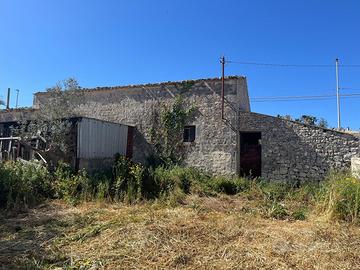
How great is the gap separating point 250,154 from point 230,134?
1.27m

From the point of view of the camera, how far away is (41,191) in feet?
34.0

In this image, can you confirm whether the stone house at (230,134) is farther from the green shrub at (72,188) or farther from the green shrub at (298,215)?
the green shrub at (298,215)

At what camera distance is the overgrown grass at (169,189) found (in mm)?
7672

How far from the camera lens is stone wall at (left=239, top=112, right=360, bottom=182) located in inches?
488

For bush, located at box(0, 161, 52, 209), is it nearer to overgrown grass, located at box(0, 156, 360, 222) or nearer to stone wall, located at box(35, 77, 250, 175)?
overgrown grass, located at box(0, 156, 360, 222)

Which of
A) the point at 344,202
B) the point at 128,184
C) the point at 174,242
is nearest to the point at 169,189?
the point at 128,184

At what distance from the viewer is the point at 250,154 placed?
14.1m

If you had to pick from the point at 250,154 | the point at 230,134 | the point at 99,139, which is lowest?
the point at 250,154

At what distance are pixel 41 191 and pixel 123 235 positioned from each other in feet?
18.8

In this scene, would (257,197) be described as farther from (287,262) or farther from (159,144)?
(287,262)

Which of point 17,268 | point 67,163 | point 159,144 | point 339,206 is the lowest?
point 17,268

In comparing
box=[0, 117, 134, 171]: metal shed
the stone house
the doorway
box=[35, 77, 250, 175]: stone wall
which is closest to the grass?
box=[0, 117, 134, 171]: metal shed

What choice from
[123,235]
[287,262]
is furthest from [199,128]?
[287,262]

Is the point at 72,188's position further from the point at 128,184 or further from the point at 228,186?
the point at 228,186
